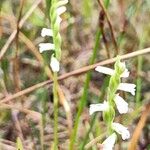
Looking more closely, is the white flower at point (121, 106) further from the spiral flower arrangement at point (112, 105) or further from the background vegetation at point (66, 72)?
the background vegetation at point (66, 72)

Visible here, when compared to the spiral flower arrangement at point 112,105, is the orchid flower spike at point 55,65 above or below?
above

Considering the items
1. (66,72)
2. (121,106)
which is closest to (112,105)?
(121,106)

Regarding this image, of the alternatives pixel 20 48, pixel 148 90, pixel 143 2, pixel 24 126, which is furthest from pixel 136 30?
pixel 24 126

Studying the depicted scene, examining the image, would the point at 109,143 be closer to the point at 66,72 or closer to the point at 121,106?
the point at 121,106

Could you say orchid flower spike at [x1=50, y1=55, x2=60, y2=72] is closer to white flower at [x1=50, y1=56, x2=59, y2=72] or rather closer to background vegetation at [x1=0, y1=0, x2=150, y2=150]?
white flower at [x1=50, y1=56, x2=59, y2=72]

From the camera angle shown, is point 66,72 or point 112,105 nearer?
point 112,105

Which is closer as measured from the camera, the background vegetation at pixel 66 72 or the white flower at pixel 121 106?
the white flower at pixel 121 106

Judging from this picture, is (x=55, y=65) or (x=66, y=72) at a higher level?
(x=55, y=65)

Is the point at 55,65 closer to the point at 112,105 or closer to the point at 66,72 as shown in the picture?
the point at 112,105

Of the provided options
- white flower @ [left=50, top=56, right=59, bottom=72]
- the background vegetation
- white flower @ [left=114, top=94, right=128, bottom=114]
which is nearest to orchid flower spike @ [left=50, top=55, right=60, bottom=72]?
white flower @ [left=50, top=56, right=59, bottom=72]

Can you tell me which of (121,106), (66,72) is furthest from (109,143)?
(66,72)

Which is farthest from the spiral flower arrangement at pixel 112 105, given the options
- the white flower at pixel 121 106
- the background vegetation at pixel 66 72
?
the background vegetation at pixel 66 72
